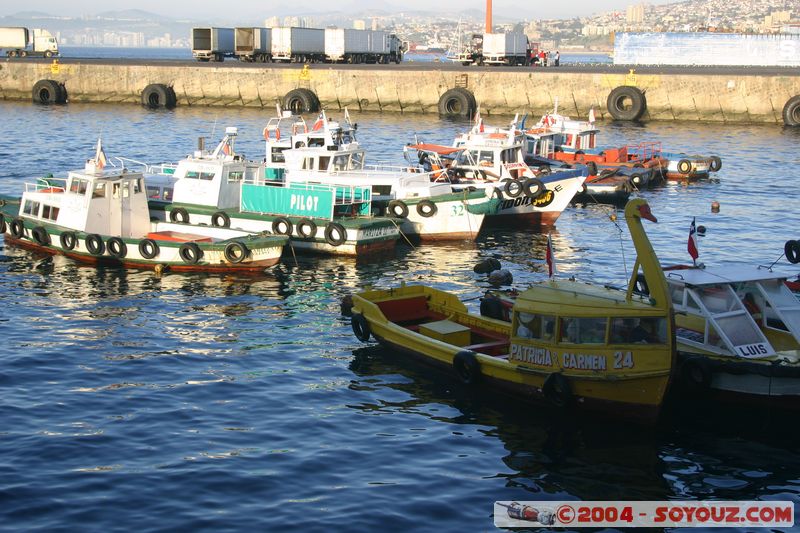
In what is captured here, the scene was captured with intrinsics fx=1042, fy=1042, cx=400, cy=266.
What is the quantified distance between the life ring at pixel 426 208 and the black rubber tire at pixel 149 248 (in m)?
10.1

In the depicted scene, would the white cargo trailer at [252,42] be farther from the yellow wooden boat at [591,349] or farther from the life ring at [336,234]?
the yellow wooden boat at [591,349]

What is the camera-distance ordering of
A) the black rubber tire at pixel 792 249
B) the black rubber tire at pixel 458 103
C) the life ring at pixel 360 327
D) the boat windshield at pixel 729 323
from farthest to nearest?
the black rubber tire at pixel 458 103, the black rubber tire at pixel 792 249, the life ring at pixel 360 327, the boat windshield at pixel 729 323

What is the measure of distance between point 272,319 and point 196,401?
6.50 m

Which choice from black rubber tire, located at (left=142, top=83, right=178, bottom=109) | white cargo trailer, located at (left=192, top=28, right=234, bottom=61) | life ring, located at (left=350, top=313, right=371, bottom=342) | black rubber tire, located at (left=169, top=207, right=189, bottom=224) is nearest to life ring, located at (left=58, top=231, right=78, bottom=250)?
black rubber tire, located at (left=169, top=207, right=189, bottom=224)

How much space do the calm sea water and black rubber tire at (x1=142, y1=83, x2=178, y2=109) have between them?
5851cm

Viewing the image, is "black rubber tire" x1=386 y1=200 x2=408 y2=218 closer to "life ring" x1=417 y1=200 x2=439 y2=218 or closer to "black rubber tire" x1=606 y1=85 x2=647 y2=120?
"life ring" x1=417 y1=200 x2=439 y2=218

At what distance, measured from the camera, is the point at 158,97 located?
303ft

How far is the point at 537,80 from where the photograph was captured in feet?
283

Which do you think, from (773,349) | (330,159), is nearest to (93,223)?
(330,159)

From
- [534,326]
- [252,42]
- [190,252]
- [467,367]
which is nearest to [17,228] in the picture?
[190,252]

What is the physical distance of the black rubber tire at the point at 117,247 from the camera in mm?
33406

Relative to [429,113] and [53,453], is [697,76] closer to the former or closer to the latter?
[429,113]

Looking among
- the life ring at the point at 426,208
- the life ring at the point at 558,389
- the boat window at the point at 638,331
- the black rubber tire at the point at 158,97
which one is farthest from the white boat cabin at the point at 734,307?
the black rubber tire at the point at 158,97

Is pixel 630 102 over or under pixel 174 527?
over
